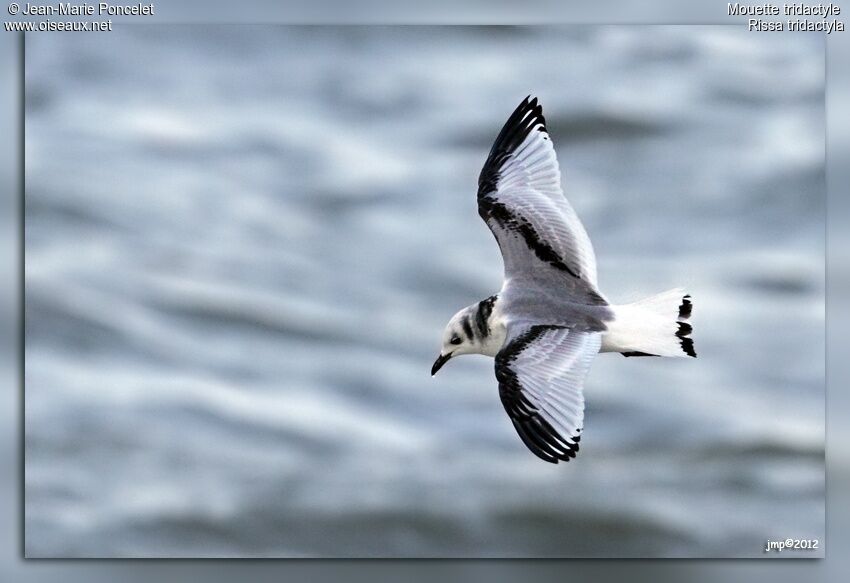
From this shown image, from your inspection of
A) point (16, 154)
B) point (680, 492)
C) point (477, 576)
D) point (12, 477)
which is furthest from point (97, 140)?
point (680, 492)

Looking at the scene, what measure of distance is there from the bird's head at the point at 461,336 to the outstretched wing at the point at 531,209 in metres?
0.14

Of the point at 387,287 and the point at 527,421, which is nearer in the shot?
the point at 527,421

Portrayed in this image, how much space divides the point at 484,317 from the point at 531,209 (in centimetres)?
29

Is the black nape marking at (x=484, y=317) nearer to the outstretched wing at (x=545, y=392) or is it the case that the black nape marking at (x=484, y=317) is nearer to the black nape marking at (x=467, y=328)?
the black nape marking at (x=467, y=328)

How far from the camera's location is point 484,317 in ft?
10.7

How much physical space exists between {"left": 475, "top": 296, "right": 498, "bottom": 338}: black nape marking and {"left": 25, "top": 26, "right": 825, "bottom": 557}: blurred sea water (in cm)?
8

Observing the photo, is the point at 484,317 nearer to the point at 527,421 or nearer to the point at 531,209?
the point at 531,209

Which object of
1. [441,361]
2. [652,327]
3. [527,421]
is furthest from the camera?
[441,361]

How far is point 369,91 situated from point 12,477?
1.30m

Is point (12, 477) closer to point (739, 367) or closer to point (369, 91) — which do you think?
point (369, 91)

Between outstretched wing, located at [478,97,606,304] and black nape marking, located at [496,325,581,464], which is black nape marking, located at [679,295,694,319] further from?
black nape marking, located at [496,325,581,464]

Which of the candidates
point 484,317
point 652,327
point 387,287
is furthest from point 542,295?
point 387,287

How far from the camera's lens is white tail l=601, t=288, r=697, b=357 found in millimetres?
3184

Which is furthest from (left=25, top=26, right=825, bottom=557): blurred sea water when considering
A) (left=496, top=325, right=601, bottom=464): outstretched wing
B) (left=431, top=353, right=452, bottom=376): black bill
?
(left=496, top=325, right=601, bottom=464): outstretched wing
